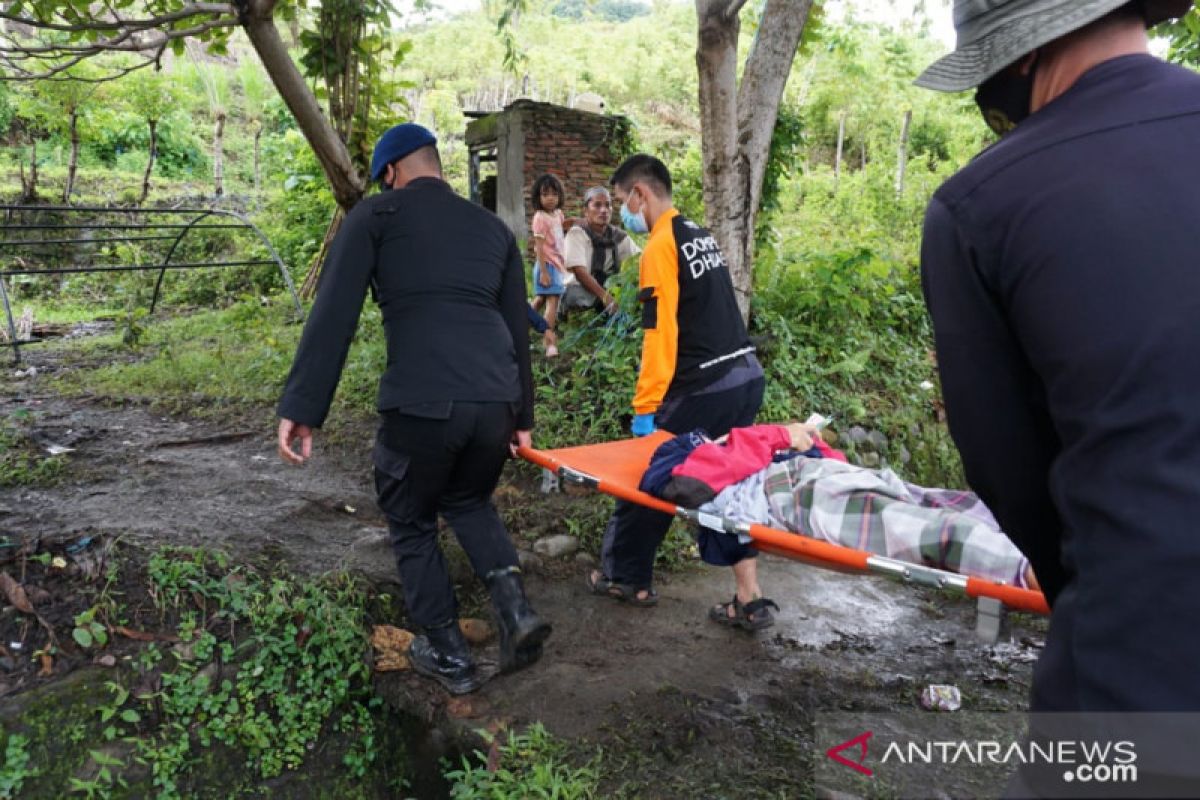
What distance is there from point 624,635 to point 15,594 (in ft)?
7.65

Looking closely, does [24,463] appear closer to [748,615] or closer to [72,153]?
[748,615]

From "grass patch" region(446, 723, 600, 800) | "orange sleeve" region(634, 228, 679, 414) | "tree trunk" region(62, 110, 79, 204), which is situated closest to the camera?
"grass patch" region(446, 723, 600, 800)

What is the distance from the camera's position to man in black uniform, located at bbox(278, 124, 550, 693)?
9.36 feet

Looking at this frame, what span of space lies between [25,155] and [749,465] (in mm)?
21443

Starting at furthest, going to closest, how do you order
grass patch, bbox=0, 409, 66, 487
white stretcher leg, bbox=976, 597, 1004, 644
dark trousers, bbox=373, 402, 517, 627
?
grass patch, bbox=0, 409, 66, 487 → dark trousers, bbox=373, 402, 517, 627 → white stretcher leg, bbox=976, 597, 1004, 644

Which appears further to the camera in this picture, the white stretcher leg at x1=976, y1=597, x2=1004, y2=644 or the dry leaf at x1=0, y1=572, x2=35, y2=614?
the dry leaf at x1=0, y1=572, x2=35, y2=614

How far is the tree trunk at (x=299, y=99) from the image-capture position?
511 centimetres

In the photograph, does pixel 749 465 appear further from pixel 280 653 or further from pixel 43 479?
pixel 43 479

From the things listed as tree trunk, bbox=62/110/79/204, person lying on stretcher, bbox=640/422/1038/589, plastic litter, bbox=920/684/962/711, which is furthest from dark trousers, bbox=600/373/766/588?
tree trunk, bbox=62/110/79/204

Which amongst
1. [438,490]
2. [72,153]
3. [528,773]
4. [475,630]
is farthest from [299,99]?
[72,153]

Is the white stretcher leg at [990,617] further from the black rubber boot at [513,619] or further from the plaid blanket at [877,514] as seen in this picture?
the black rubber boot at [513,619]

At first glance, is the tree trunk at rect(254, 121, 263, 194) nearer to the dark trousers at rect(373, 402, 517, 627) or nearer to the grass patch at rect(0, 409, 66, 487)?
the grass patch at rect(0, 409, 66, 487)

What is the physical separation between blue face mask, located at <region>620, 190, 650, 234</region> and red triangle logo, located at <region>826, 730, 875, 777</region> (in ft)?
7.29

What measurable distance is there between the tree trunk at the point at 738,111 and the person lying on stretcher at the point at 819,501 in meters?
2.68
